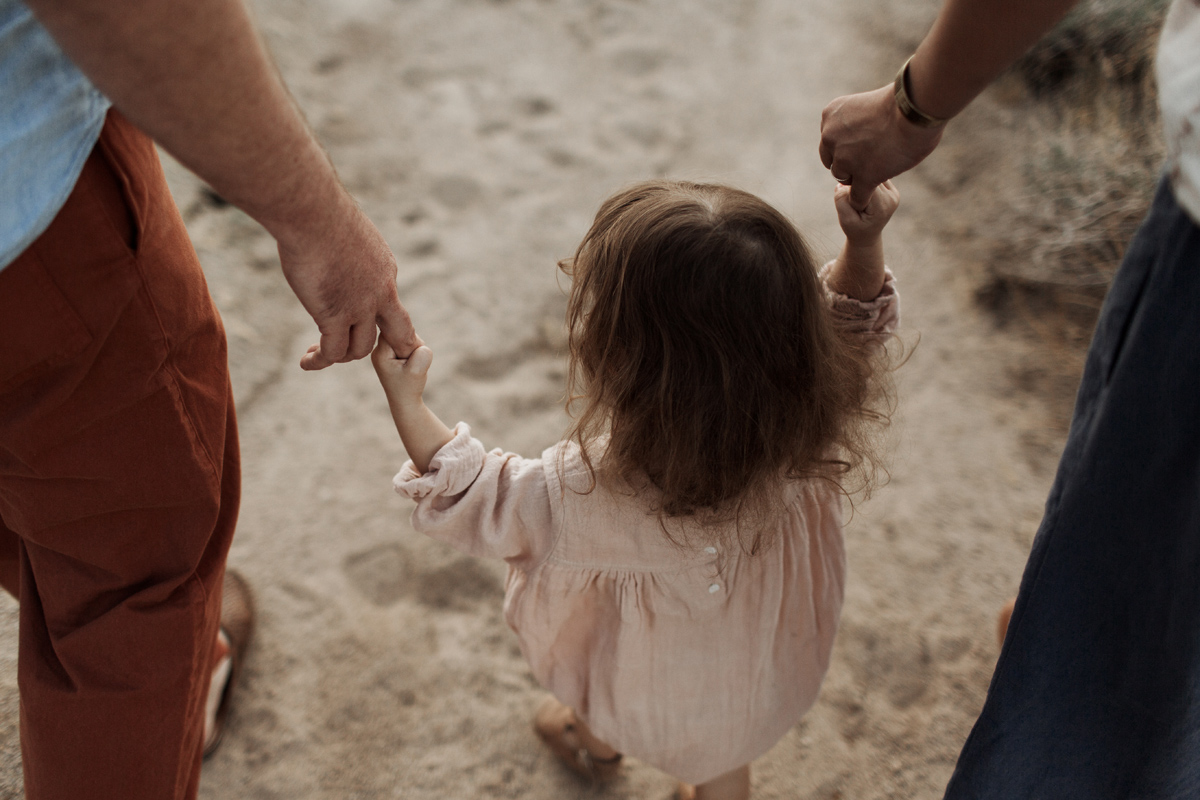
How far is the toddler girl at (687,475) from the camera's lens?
0.90 metres

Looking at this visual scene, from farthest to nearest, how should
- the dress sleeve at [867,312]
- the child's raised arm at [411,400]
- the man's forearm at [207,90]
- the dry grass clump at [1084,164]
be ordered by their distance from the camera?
the dry grass clump at [1084,164], the dress sleeve at [867,312], the child's raised arm at [411,400], the man's forearm at [207,90]

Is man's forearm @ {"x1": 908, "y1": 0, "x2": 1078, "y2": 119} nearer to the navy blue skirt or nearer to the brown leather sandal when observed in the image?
the navy blue skirt

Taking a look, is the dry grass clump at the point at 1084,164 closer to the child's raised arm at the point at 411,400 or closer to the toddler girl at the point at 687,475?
the toddler girl at the point at 687,475

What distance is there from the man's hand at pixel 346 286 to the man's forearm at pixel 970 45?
2.18 ft

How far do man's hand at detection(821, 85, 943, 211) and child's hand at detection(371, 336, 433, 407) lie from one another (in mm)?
583

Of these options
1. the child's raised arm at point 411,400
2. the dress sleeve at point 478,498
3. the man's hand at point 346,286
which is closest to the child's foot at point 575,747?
the dress sleeve at point 478,498

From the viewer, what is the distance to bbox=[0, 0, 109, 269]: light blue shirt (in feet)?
2.33

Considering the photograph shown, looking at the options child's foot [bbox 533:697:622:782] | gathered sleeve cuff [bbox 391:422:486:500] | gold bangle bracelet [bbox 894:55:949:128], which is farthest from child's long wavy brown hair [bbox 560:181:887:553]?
child's foot [bbox 533:697:622:782]

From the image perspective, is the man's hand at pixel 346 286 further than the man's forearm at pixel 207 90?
Yes

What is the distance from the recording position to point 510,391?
2.04 meters

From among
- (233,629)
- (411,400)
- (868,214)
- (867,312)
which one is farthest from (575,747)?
(868,214)

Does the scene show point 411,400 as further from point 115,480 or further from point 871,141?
point 871,141

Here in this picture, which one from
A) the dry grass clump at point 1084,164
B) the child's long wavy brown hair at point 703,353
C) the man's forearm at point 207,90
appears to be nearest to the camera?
the man's forearm at point 207,90

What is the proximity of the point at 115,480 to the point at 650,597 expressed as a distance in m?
0.64
